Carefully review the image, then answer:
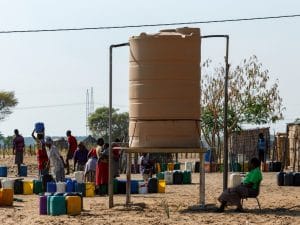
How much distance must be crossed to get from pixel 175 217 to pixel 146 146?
6.24 ft

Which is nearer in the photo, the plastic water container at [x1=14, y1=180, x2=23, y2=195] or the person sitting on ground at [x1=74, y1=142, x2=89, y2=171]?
the plastic water container at [x1=14, y1=180, x2=23, y2=195]

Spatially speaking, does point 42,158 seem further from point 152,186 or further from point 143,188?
point 152,186

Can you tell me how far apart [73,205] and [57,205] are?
32 cm

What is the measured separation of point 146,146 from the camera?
17.7 metres

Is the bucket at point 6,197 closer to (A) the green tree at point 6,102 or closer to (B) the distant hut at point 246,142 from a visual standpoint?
(B) the distant hut at point 246,142

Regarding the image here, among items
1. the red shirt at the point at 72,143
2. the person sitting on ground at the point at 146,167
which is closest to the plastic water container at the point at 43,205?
the person sitting on ground at the point at 146,167

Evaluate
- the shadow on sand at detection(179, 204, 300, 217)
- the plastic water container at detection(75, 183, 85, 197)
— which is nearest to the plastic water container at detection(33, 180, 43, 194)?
the plastic water container at detection(75, 183, 85, 197)

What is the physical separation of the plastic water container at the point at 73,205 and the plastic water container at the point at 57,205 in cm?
9

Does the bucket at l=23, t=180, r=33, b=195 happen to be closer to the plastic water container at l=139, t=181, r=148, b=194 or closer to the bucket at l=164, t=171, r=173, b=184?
the plastic water container at l=139, t=181, r=148, b=194

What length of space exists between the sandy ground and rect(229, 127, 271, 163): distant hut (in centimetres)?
1760

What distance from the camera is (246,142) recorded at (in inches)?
1642

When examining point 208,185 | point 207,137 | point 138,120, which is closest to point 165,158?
point 207,137

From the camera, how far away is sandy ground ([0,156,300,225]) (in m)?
15.9

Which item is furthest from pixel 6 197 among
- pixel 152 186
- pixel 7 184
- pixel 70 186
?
pixel 152 186
